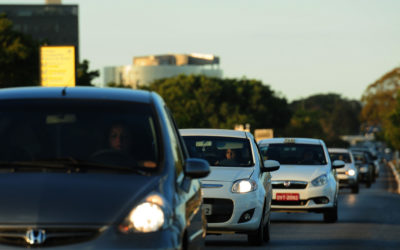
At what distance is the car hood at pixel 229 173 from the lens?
14398 millimetres

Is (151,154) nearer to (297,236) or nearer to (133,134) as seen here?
(133,134)

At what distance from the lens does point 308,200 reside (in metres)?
20.5

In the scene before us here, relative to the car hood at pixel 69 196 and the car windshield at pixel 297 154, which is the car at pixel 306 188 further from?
the car hood at pixel 69 196

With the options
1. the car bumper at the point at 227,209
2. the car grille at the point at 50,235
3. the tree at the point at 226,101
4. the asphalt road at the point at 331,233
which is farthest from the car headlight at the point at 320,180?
the tree at the point at 226,101

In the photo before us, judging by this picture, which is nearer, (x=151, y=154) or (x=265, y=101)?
(x=151, y=154)

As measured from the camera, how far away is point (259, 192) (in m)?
14.6

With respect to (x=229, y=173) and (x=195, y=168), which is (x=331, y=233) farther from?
(x=195, y=168)

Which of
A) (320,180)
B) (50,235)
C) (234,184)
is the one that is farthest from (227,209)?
(50,235)

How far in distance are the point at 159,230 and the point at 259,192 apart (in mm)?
7864

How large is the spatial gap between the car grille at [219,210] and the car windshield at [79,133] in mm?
6286

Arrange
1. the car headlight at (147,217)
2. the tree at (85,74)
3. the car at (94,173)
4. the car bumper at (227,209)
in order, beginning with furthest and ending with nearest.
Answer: the tree at (85,74), the car bumper at (227,209), the car headlight at (147,217), the car at (94,173)

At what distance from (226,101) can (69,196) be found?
10927cm

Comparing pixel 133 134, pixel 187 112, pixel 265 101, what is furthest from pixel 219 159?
pixel 265 101

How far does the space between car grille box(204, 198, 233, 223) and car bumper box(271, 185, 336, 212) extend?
6.14 meters
